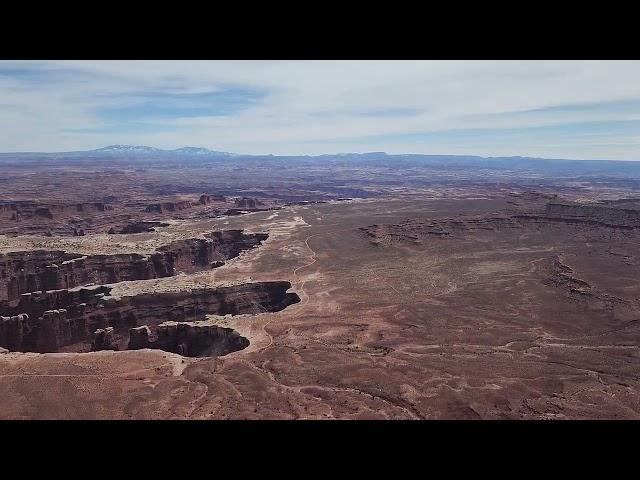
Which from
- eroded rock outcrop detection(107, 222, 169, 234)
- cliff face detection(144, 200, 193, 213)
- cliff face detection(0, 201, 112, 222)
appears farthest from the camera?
cliff face detection(144, 200, 193, 213)

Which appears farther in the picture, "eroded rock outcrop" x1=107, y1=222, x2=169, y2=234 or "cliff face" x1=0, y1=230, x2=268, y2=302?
"eroded rock outcrop" x1=107, y1=222, x2=169, y2=234

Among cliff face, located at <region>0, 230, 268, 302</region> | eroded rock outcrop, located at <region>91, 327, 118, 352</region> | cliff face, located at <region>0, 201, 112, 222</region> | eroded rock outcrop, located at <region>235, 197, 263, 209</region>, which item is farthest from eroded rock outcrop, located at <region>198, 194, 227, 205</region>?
eroded rock outcrop, located at <region>91, 327, 118, 352</region>

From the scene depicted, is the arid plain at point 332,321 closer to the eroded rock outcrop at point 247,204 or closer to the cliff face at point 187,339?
the cliff face at point 187,339

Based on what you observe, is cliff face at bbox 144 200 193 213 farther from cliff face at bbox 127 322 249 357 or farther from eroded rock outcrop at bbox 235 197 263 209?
cliff face at bbox 127 322 249 357

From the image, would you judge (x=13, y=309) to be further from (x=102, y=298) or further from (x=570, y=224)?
(x=570, y=224)

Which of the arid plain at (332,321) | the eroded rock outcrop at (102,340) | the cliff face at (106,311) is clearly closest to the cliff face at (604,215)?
the arid plain at (332,321)

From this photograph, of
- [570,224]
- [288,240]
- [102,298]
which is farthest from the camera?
[570,224]

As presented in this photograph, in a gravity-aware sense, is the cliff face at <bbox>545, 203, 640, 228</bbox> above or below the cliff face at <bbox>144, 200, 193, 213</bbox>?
above
